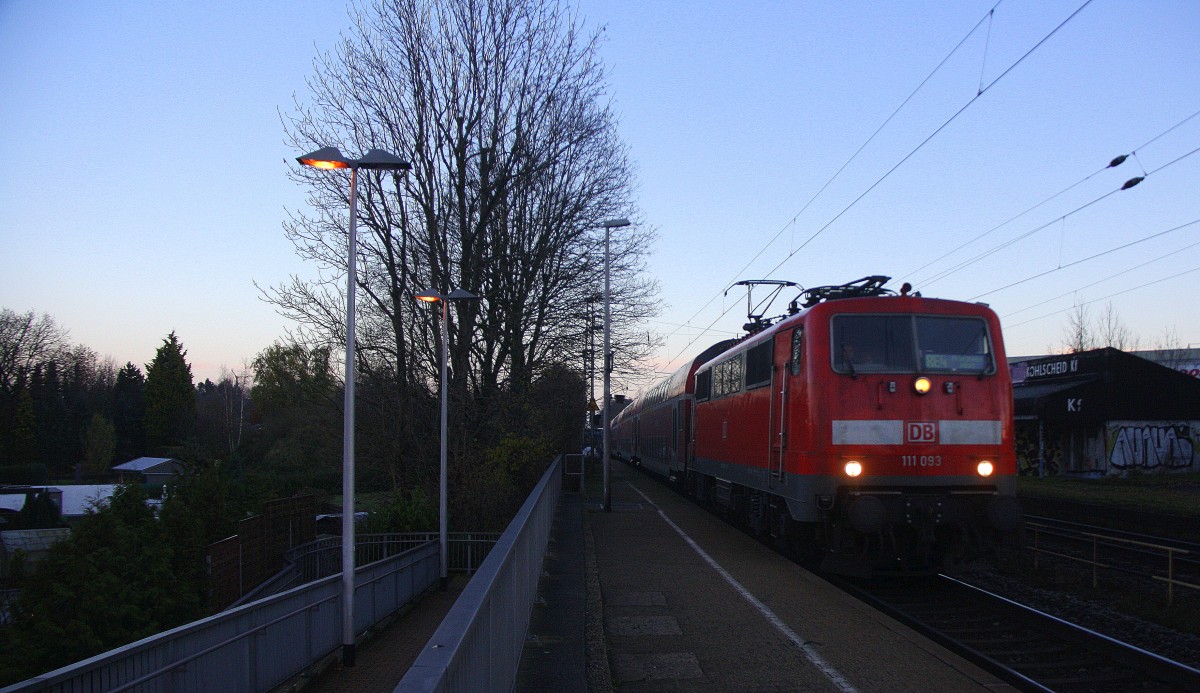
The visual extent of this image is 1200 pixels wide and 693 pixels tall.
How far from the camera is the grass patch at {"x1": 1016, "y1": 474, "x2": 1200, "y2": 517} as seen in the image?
1900 cm

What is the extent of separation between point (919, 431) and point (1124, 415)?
84.6 feet

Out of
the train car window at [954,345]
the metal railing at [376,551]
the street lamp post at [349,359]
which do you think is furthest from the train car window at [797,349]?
the metal railing at [376,551]

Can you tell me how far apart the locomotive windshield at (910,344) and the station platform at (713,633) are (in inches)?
111

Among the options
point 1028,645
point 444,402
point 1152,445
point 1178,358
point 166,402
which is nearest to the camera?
point 1028,645

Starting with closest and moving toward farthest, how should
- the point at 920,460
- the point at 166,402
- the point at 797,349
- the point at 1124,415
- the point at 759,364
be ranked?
the point at 920,460 → the point at 797,349 → the point at 759,364 → the point at 1124,415 → the point at 166,402

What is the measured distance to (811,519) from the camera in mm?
10148

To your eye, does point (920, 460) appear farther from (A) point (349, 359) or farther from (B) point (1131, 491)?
(B) point (1131, 491)

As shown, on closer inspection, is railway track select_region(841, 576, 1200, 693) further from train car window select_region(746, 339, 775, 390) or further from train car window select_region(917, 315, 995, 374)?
train car window select_region(746, 339, 775, 390)

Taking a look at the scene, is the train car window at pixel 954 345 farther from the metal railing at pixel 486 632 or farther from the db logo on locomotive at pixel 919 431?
the metal railing at pixel 486 632

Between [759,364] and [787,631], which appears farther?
[759,364]

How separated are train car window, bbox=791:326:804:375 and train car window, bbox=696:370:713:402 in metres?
6.83

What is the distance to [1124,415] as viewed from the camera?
1216 inches

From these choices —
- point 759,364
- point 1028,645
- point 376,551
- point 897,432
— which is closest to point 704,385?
point 759,364

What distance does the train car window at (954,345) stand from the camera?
10352 millimetres
